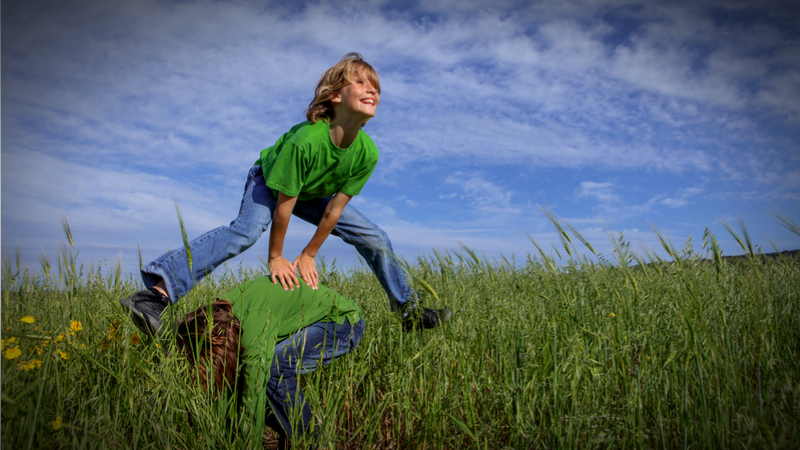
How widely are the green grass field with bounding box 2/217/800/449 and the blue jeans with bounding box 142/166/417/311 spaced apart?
17 centimetres

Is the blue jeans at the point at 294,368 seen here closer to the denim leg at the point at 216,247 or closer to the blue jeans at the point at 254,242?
the blue jeans at the point at 254,242

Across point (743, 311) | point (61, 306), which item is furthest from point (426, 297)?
point (61, 306)

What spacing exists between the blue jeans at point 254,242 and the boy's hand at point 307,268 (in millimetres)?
286

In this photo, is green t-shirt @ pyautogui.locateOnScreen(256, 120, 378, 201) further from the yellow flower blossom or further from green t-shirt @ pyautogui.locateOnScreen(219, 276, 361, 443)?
the yellow flower blossom

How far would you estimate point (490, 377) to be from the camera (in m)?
1.88

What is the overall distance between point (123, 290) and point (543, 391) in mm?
3158

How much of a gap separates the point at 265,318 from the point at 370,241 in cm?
111

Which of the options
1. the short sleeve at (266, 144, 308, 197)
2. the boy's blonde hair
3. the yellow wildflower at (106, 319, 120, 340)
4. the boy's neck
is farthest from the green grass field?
the boy's blonde hair

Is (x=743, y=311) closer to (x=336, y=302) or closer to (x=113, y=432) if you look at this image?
(x=336, y=302)

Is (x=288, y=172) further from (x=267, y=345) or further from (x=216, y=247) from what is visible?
(x=267, y=345)

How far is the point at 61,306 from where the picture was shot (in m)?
2.60

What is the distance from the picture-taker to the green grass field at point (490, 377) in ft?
5.17

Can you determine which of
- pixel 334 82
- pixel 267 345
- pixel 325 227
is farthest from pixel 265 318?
pixel 334 82

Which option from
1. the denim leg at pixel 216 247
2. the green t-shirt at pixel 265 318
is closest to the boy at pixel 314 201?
the denim leg at pixel 216 247
